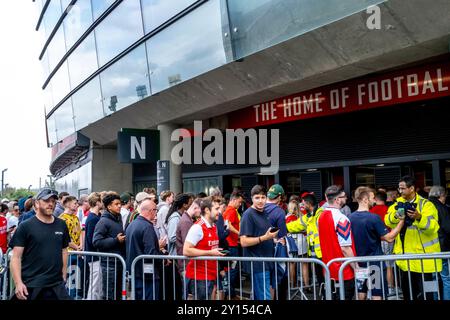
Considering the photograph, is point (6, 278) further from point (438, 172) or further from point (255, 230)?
point (438, 172)

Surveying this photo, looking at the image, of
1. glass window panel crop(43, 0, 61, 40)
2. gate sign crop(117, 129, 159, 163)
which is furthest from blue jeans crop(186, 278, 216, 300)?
glass window panel crop(43, 0, 61, 40)

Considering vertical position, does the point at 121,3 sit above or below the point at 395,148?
above

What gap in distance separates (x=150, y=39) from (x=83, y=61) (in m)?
6.72

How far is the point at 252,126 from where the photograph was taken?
13398 mm

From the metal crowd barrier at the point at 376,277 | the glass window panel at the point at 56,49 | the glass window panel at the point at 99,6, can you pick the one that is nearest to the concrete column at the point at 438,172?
the metal crowd barrier at the point at 376,277

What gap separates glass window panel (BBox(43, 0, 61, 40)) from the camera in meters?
22.1

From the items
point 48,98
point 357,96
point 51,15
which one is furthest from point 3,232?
point 48,98

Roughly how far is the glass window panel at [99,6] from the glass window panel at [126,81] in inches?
81.0

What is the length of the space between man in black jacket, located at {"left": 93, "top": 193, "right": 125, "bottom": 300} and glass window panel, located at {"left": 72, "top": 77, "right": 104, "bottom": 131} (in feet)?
36.7

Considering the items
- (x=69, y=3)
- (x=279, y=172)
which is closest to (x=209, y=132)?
(x=279, y=172)

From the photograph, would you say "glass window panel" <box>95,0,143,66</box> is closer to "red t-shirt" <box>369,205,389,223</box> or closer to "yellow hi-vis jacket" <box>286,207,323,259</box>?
"yellow hi-vis jacket" <box>286,207,323,259</box>

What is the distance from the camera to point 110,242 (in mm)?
6355
